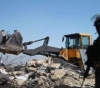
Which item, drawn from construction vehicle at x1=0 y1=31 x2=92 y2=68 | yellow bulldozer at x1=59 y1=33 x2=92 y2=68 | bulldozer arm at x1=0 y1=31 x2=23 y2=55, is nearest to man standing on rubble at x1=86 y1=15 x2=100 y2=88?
bulldozer arm at x1=0 y1=31 x2=23 y2=55

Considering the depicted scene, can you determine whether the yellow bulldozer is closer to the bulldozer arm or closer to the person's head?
the bulldozer arm

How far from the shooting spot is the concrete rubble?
910 cm

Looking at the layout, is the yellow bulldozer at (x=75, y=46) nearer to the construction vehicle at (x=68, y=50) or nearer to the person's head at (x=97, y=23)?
the construction vehicle at (x=68, y=50)

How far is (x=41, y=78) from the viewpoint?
31.7 feet

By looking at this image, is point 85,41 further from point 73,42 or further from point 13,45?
point 13,45

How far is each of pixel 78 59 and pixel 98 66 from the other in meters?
13.5

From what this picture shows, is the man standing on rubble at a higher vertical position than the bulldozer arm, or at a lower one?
lower

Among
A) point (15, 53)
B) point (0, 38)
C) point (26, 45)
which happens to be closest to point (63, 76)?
point (26, 45)

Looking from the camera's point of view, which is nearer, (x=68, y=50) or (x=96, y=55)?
(x=96, y=55)

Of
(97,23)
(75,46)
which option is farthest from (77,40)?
(97,23)

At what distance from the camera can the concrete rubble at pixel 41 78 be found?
9.10m

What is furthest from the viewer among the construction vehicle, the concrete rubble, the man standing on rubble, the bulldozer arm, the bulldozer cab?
the bulldozer cab

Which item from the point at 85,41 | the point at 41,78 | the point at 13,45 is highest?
the point at 85,41

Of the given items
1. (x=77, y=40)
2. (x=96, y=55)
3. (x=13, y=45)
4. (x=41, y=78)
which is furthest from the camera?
(x=77, y=40)
